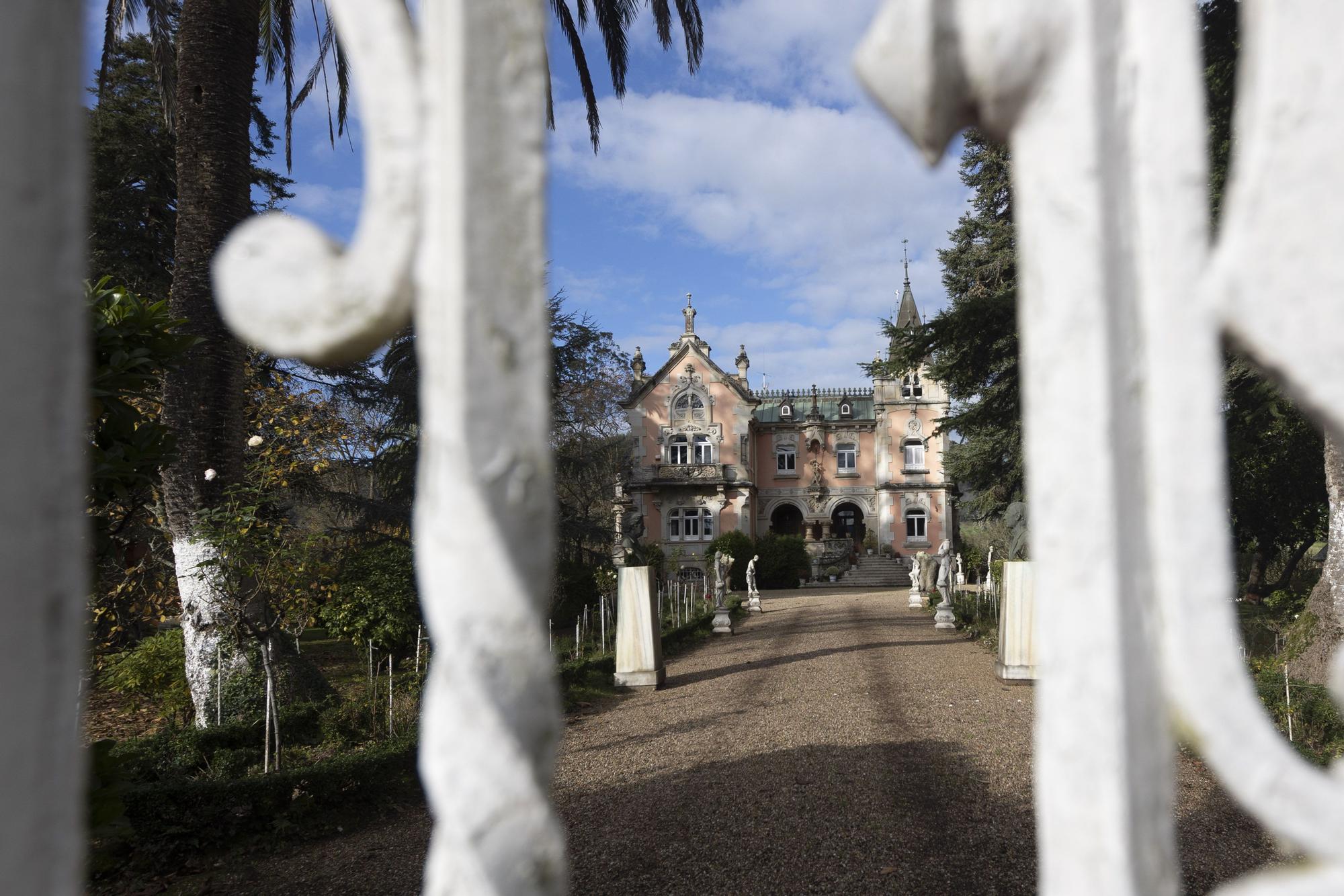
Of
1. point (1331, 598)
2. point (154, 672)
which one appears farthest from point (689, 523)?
point (1331, 598)

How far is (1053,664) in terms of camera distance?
62 centimetres

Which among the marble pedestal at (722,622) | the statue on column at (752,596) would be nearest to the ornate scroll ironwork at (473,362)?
the marble pedestal at (722,622)

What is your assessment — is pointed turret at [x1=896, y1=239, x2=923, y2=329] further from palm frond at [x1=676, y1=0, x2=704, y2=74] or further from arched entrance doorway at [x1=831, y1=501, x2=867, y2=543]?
palm frond at [x1=676, y1=0, x2=704, y2=74]

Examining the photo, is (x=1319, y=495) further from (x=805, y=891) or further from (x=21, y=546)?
(x=21, y=546)

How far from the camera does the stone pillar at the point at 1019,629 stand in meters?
9.24

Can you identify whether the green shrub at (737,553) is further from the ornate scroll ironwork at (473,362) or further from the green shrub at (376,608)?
the ornate scroll ironwork at (473,362)

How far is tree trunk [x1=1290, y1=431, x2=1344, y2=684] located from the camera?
7.51 m

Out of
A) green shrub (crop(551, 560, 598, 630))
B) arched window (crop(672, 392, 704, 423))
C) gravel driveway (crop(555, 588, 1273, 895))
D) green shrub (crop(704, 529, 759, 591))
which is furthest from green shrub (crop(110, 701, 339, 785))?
arched window (crop(672, 392, 704, 423))

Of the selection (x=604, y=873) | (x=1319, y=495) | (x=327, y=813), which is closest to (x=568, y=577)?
(x=327, y=813)

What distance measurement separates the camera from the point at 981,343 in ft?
35.4

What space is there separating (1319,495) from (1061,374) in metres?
20.6

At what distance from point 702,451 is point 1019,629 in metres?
24.2

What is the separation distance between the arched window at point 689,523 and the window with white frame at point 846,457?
632 centimetres

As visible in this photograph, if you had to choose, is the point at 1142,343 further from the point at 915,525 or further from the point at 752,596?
the point at 915,525
